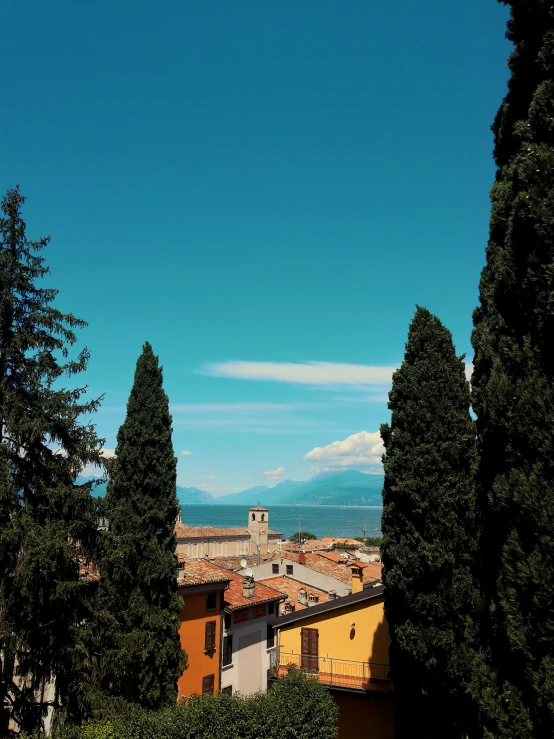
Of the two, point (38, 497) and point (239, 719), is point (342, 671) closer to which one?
point (239, 719)

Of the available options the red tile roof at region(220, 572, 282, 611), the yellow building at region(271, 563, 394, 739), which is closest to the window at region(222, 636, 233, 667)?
the red tile roof at region(220, 572, 282, 611)

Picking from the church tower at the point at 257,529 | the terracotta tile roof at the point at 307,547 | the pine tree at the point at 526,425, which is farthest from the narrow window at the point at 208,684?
the church tower at the point at 257,529

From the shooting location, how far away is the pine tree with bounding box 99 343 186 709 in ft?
52.6

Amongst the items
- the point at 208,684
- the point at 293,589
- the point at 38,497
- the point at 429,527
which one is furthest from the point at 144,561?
the point at 293,589

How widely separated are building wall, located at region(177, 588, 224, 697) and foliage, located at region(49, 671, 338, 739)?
30.8 ft

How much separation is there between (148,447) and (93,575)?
21.1 feet

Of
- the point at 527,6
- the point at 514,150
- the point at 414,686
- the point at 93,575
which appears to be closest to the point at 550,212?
the point at 514,150

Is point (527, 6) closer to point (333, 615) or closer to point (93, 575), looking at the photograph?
point (333, 615)

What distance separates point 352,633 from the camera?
1903 cm

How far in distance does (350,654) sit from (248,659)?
32.3ft

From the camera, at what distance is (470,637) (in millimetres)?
11172

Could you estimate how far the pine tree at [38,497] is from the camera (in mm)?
11594

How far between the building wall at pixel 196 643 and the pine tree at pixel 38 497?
9480 millimetres

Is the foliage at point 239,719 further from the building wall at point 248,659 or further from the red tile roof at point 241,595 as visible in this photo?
the building wall at point 248,659
